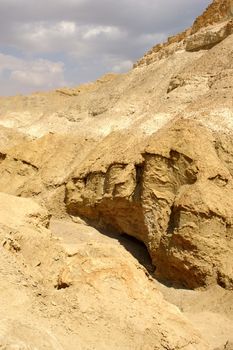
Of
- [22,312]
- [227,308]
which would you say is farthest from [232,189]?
[22,312]

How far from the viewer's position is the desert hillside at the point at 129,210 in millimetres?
6289

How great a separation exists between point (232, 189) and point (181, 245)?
1.94m

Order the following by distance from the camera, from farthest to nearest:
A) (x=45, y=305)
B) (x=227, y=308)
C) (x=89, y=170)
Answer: (x=89, y=170), (x=227, y=308), (x=45, y=305)

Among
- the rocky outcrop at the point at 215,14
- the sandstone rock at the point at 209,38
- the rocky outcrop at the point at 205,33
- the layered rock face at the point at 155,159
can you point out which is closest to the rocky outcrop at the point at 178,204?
the layered rock face at the point at 155,159

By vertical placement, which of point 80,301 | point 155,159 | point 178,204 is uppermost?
point 155,159

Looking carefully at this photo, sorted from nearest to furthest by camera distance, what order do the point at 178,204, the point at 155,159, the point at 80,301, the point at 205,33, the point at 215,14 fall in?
the point at 80,301, the point at 178,204, the point at 155,159, the point at 205,33, the point at 215,14

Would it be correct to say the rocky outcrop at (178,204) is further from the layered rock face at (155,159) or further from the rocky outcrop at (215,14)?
the rocky outcrop at (215,14)

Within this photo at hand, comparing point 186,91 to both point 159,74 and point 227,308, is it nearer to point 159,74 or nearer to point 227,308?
point 159,74

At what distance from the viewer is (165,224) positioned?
1245 cm

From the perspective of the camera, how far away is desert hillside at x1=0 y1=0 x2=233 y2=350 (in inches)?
248

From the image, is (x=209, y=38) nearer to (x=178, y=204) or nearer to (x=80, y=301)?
(x=178, y=204)

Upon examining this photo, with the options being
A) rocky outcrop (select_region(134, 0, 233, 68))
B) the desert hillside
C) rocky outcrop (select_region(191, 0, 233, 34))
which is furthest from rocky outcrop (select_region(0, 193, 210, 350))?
rocky outcrop (select_region(191, 0, 233, 34))

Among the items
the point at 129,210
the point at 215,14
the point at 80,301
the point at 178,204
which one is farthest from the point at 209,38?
the point at 80,301

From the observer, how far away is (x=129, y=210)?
14000 mm
